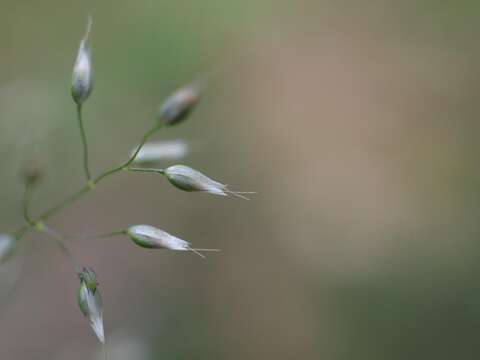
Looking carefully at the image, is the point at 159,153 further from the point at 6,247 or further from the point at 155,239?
the point at 6,247

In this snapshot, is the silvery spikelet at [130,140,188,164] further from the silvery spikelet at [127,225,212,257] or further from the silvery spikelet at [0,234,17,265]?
the silvery spikelet at [0,234,17,265]

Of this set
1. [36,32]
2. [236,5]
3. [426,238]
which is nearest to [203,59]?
[236,5]

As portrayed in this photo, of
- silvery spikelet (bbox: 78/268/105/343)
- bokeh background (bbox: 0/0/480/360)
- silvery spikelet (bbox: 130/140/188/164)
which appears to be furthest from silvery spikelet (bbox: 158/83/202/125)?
bokeh background (bbox: 0/0/480/360)

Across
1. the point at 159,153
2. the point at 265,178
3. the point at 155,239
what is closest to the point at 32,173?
the point at 159,153

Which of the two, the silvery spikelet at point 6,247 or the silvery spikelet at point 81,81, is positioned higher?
the silvery spikelet at point 81,81

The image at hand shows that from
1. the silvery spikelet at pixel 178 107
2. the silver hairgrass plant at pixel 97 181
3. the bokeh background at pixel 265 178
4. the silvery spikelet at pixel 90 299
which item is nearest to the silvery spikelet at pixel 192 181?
the silver hairgrass plant at pixel 97 181

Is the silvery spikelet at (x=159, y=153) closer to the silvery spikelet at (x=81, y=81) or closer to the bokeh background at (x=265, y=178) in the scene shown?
the silvery spikelet at (x=81, y=81)
